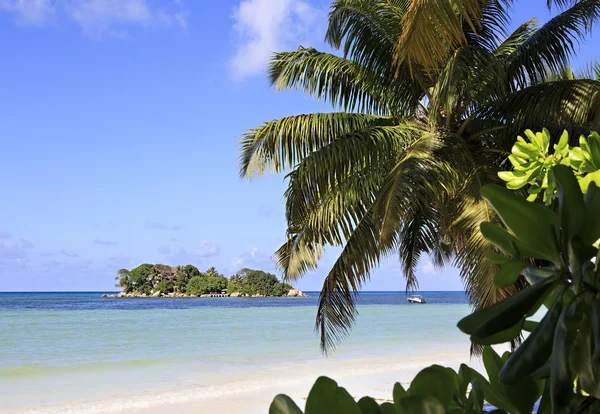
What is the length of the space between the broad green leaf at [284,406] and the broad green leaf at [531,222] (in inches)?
7.5

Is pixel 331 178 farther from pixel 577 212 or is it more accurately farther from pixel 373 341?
pixel 373 341

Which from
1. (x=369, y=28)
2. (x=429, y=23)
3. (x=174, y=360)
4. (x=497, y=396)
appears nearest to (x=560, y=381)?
(x=497, y=396)

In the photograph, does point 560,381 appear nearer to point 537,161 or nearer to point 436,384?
point 436,384

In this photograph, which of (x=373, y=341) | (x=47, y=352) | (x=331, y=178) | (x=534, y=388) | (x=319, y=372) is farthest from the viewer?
(x=373, y=341)

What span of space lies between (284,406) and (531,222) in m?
0.21

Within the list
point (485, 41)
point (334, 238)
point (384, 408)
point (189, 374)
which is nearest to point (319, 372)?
point (189, 374)

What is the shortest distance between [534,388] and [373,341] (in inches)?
663

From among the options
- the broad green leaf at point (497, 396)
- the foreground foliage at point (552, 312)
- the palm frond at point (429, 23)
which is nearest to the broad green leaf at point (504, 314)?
the foreground foliage at point (552, 312)

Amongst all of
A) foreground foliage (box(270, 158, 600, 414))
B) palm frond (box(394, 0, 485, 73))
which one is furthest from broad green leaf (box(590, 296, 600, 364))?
palm frond (box(394, 0, 485, 73))

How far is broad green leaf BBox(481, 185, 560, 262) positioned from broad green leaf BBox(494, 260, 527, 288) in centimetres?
5

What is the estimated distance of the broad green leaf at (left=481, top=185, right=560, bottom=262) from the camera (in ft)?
1.30

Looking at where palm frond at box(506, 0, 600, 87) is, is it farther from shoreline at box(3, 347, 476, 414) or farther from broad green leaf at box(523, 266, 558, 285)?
broad green leaf at box(523, 266, 558, 285)

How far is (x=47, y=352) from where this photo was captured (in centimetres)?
1528

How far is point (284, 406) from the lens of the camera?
1.39 ft
